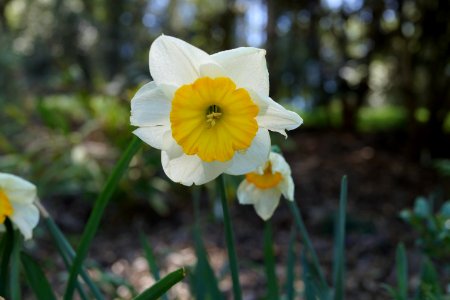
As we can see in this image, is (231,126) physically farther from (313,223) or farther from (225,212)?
(313,223)

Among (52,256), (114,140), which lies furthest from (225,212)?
(114,140)

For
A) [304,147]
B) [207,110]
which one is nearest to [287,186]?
[207,110]

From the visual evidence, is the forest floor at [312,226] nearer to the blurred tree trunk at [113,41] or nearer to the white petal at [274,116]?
the white petal at [274,116]

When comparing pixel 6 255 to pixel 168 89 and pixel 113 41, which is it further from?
→ pixel 113 41

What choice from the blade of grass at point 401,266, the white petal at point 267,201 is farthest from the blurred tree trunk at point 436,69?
the white petal at point 267,201

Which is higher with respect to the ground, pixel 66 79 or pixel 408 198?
pixel 66 79

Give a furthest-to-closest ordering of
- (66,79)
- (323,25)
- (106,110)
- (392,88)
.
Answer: (323,25) < (392,88) < (106,110) < (66,79)

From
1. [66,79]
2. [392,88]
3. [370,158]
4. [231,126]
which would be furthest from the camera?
[392,88]
